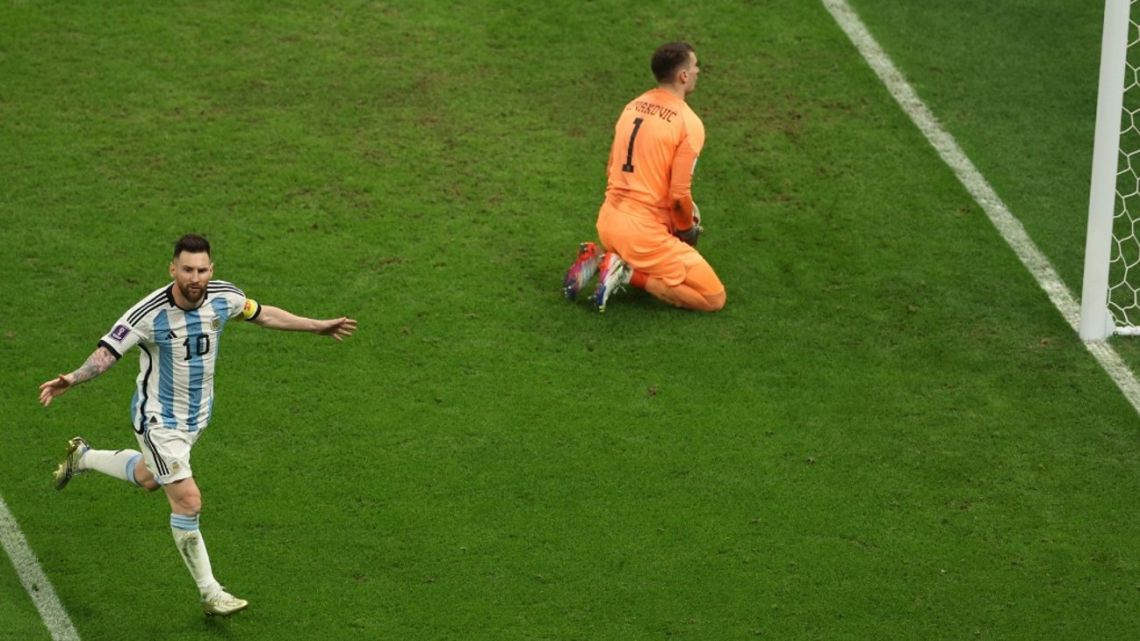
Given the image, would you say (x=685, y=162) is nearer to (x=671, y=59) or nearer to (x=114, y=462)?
(x=671, y=59)

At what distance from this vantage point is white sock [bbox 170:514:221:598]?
297 inches

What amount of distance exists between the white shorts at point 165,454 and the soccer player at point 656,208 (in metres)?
3.23

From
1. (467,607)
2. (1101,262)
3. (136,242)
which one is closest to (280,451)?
(467,607)

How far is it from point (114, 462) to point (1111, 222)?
5.78 metres

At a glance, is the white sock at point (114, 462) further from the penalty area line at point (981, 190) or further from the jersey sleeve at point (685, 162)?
the penalty area line at point (981, 190)

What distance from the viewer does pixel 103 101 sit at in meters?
12.0

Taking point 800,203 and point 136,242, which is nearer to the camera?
point 136,242

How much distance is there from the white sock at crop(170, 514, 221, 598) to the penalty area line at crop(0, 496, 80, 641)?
2.04 feet

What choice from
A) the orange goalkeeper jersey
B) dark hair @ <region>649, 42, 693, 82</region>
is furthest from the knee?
dark hair @ <region>649, 42, 693, 82</region>

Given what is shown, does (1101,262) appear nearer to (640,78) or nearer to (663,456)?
(663,456)

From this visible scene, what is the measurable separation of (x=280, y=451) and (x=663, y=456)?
2018 mm

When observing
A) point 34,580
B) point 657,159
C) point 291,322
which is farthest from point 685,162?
point 34,580

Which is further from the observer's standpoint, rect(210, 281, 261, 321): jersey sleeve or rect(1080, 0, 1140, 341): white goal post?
rect(1080, 0, 1140, 341): white goal post

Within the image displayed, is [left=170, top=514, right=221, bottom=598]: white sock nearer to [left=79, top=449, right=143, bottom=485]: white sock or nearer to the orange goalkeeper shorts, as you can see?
[left=79, top=449, right=143, bottom=485]: white sock
